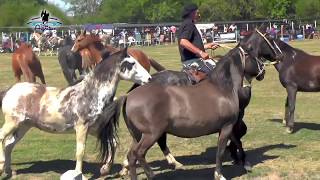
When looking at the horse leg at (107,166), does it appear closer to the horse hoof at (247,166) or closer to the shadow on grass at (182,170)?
the shadow on grass at (182,170)

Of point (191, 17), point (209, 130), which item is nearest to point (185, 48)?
point (191, 17)

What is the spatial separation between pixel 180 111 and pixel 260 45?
2.27 m

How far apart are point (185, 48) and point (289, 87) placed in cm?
344

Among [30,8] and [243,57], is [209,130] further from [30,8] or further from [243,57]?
[30,8]

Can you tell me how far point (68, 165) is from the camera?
9.18 meters

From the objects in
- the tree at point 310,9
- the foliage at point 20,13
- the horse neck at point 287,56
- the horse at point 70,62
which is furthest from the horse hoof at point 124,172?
the foliage at point 20,13

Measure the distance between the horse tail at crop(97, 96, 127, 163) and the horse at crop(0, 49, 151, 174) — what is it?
0.07 meters

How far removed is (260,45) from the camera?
9.00m

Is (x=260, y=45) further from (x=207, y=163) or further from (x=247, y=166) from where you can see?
(x=207, y=163)

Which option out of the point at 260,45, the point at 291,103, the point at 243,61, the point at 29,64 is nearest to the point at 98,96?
the point at 243,61

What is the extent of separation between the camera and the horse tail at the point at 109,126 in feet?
25.0

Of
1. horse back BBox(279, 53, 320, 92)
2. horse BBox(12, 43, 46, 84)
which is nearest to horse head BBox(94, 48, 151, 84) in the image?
horse back BBox(279, 53, 320, 92)

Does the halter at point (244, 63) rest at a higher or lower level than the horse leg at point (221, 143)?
higher

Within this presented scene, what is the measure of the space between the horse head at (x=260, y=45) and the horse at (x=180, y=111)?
552 millimetres
